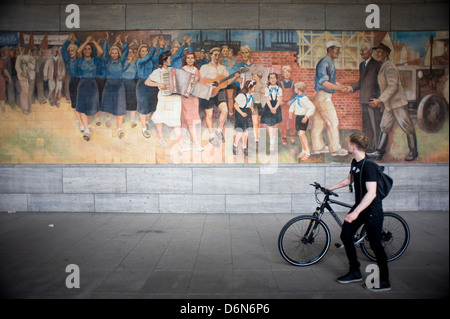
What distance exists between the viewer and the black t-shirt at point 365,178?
3588 mm

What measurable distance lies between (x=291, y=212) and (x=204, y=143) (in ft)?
10.3

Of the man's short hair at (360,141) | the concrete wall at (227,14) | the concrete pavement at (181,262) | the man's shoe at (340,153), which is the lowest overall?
the concrete pavement at (181,262)

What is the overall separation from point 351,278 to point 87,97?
7.78m

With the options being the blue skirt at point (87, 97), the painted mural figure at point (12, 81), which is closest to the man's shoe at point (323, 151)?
the blue skirt at point (87, 97)

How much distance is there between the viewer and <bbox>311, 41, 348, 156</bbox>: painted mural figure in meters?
7.84

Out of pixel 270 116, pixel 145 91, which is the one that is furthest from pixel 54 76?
pixel 270 116

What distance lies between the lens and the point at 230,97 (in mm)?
7832

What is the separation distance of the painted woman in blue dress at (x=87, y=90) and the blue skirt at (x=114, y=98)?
0.26m

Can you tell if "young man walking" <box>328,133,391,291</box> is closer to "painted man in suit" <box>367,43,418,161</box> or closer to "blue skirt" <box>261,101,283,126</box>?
"blue skirt" <box>261,101,283,126</box>

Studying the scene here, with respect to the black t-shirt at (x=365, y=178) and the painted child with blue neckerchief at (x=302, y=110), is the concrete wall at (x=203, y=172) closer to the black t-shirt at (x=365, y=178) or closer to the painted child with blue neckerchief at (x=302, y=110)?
the painted child with blue neckerchief at (x=302, y=110)

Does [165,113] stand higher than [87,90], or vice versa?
[87,90]

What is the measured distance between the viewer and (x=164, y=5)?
768 cm

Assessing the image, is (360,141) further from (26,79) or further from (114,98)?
(26,79)
